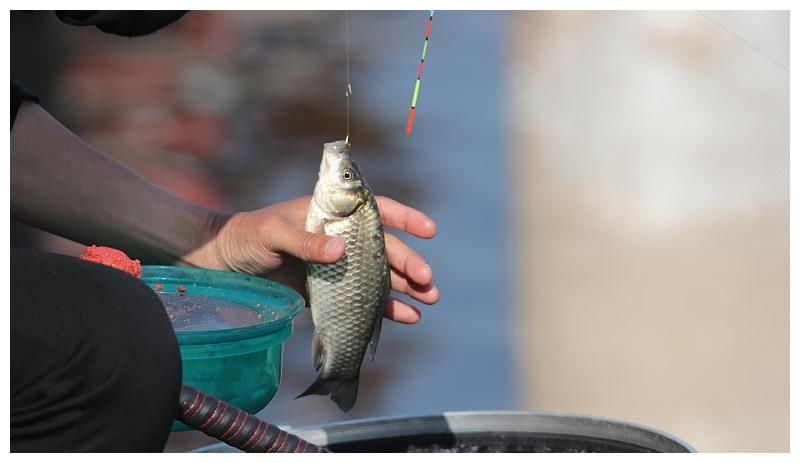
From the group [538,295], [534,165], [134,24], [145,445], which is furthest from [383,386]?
[145,445]

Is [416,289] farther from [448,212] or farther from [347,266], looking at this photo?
[448,212]

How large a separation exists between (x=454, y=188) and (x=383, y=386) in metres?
1.11

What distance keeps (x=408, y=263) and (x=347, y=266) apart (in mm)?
189

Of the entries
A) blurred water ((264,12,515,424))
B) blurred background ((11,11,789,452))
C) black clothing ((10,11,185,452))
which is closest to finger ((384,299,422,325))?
black clothing ((10,11,185,452))

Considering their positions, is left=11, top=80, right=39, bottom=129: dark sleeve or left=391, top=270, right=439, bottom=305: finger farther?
left=391, top=270, right=439, bottom=305: finger

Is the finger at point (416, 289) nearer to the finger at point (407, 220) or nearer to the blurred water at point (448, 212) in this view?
the finger at point (407, 220)

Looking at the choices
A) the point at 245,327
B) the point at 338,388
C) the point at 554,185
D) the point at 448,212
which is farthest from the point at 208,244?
the point at 448,212

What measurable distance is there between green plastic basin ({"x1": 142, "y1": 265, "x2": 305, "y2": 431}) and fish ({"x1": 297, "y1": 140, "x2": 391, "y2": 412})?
60mm

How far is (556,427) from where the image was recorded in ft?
5.97

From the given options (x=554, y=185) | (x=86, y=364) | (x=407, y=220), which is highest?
(x=554, y=185)

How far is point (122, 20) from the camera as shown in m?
1.66

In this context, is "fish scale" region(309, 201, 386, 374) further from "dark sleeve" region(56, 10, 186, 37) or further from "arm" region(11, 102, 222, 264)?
"dark sleeve" region(56, 10, 186, 37)

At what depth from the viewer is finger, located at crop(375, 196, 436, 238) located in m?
1.67

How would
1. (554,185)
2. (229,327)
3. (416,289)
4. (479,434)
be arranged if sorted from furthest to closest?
(554,185) → (479,434) → (416,289) → (229,327)
